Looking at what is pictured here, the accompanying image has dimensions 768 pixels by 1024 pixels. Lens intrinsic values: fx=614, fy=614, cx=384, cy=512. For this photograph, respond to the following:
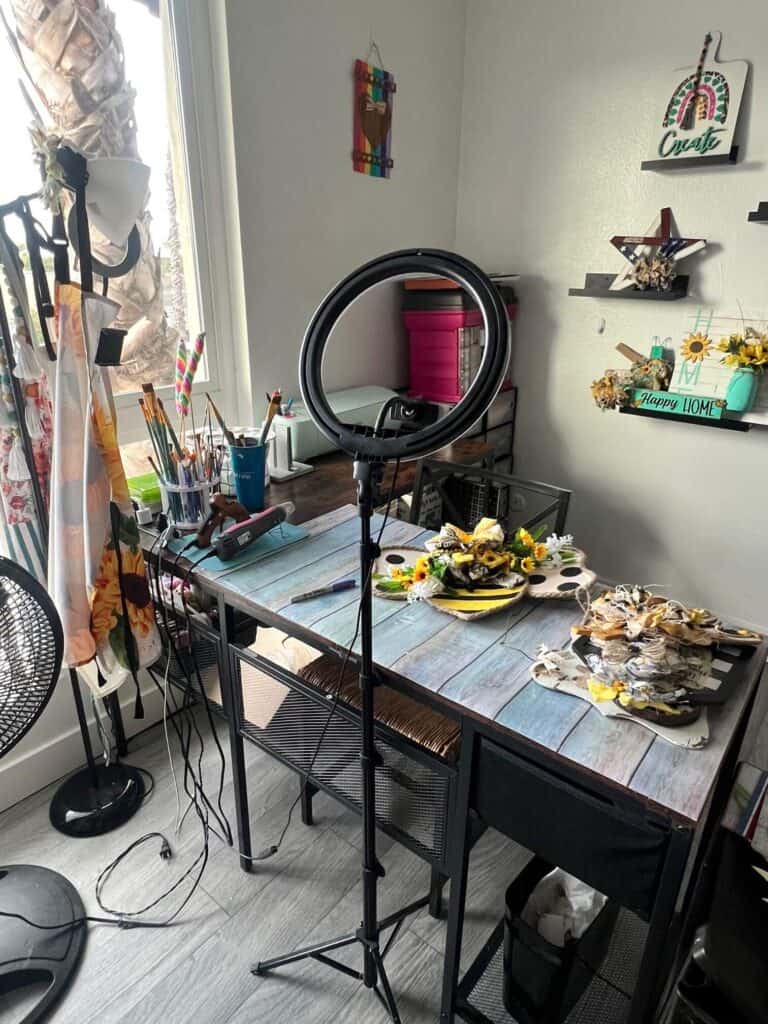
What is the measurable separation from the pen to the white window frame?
84 centimetres

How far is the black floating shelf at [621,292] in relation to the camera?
2.06 m

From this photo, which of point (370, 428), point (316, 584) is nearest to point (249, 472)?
point (316, 584)

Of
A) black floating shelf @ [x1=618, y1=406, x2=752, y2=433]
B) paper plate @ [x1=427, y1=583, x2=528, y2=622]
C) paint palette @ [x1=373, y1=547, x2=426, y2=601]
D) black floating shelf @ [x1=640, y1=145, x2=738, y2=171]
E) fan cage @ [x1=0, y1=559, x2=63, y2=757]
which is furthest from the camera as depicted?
black floating shelf @ [x1=618, y1=406, x2=752, y2=433]

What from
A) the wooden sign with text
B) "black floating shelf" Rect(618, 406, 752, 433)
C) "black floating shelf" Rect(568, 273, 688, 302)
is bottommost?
"black floating shelf" Rect(618, 406, 752, 433)

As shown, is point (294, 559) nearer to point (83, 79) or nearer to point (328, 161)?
point (83, 79)

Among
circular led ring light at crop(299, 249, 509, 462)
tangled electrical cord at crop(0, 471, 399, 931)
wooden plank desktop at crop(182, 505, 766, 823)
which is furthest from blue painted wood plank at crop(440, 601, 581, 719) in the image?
circular led ring light at crop(299, 249, 509, 462)

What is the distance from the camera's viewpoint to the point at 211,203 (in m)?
1.74

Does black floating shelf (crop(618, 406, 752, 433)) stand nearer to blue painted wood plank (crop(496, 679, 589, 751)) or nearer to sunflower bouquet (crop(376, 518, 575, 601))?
sunflower bouquet (crop(376, 518, 575, 601))

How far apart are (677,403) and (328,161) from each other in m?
1.41

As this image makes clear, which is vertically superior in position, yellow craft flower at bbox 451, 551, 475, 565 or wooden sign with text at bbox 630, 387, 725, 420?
wooden sign with text at bbox 630, 387, 725, 420

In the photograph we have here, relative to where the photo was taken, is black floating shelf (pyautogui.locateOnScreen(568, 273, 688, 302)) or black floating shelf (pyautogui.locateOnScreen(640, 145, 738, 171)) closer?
black floating shelf (pyautogui.locateOnScreen(640, 145, 738, 171))

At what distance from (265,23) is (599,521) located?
2.02m

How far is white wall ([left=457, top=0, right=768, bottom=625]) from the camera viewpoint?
1949 millimetres

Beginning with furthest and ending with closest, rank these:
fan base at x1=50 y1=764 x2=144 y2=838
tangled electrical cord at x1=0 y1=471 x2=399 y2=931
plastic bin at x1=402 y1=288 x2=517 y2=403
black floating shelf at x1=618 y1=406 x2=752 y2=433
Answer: plastic bin at x1=402 y1=288 x2=517 y2=403, black floating shelf at x1=618 y1=406 x2=752 y2=433, fan base at x1=50 y1=764 x2=144 y2=838, tangled electrical cord at x1=0 y1=471 x2=399 y2=931
